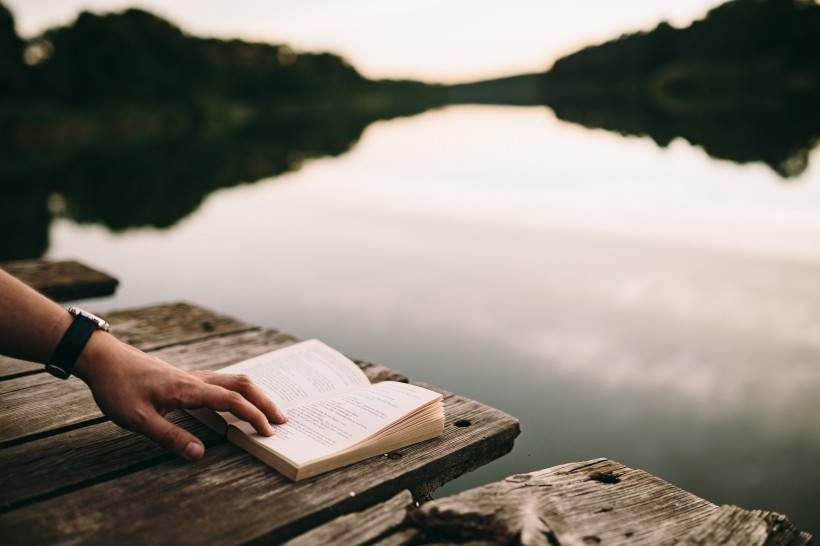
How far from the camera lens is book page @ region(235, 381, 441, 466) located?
143 cm

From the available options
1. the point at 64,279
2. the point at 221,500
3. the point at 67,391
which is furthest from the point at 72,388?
the point at 64,279

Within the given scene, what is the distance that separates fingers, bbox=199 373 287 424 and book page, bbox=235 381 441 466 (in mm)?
32

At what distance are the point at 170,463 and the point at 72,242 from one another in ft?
29.0

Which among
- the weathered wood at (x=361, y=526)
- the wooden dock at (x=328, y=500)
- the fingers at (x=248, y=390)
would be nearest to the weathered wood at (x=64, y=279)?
the wooden dock at (x=328, y=500)

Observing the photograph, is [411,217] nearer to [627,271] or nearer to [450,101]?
[627,271]

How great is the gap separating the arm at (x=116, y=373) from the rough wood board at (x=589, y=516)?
22.1 inches

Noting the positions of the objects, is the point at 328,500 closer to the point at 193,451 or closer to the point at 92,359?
the point at 193,451

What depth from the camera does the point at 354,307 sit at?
581 cm

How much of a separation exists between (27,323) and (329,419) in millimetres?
706

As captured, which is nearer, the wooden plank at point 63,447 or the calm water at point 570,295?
the wooden plank at point 63,447

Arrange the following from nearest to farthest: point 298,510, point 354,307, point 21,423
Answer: point 298,510 < point 21,423 < point 354,307

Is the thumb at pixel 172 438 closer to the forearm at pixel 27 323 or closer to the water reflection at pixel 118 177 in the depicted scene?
the forearm at pixel 27 323

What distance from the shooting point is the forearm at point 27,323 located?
1.35 m

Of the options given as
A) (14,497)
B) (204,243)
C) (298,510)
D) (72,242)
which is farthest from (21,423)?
(72,242)
